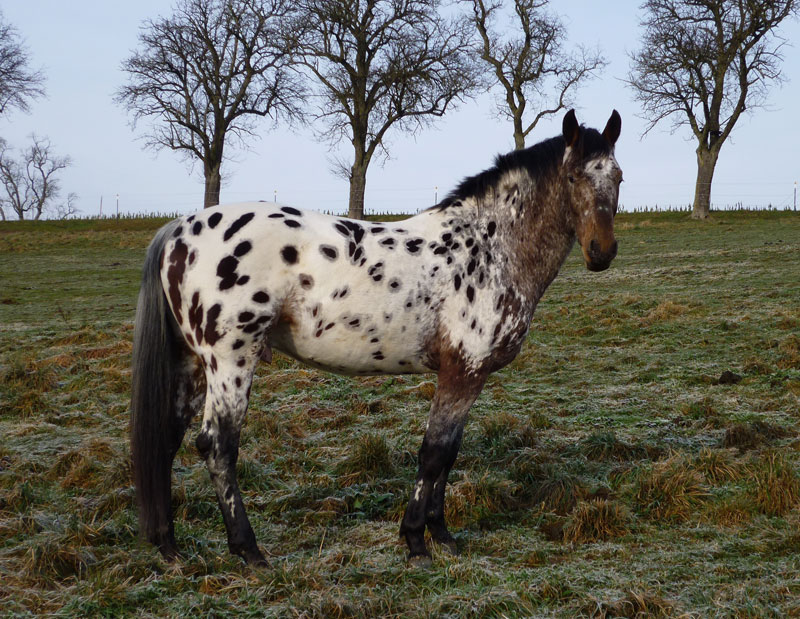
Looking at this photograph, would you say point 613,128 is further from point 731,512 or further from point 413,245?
point 731,512

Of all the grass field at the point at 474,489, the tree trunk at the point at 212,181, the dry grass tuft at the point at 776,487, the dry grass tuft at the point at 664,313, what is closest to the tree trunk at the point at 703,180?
the dry grass tuft at the point at 664,313

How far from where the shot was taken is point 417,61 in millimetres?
31844

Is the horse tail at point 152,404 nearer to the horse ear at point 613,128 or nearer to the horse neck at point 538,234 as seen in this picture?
the horse neck at point 538,234

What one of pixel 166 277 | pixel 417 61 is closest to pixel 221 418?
pixel 166 277

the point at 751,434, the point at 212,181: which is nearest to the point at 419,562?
the point at 751,434

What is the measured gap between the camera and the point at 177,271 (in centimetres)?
412

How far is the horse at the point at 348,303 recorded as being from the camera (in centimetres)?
407

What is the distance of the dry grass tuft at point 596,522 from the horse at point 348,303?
0.83 metres

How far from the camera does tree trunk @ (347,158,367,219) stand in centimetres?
3170

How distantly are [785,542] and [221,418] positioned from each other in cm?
365

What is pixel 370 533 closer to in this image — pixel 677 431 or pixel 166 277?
pixel 166 277

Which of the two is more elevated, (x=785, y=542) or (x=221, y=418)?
(x=221, y=418)

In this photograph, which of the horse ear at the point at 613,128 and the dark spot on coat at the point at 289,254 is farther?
the horse ear at the point at 613,128

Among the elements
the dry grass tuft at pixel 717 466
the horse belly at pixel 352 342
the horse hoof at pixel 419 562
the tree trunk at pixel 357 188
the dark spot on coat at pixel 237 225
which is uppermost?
Result: the tree trunk at pixel 357 188
